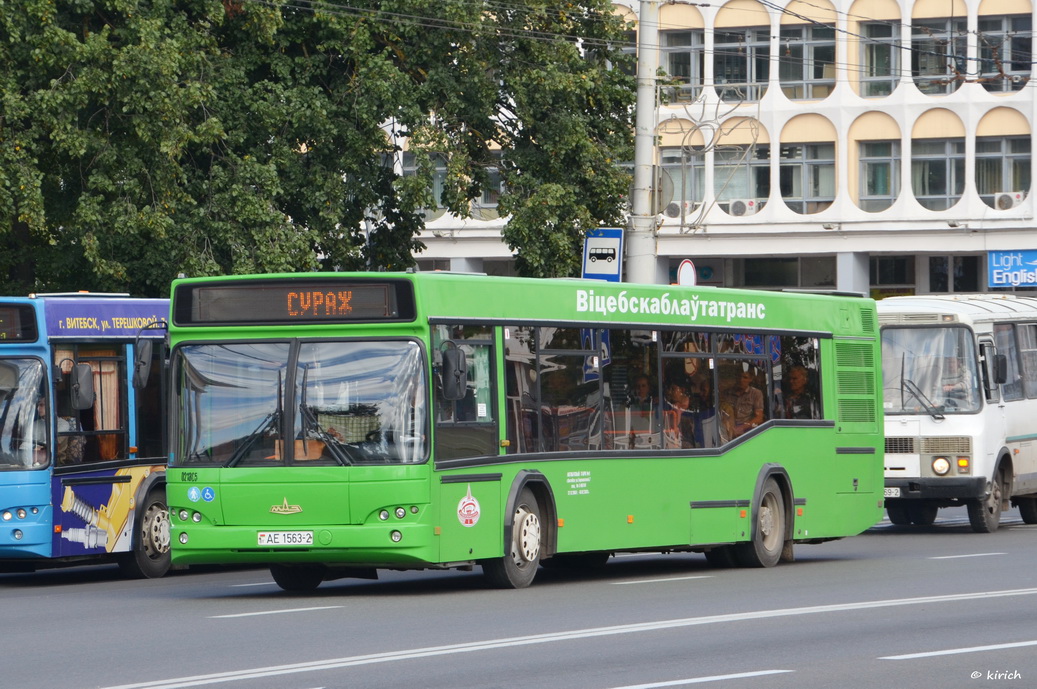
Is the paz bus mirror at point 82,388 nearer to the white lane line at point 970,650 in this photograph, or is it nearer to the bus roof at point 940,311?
the white lane line at point 970,650

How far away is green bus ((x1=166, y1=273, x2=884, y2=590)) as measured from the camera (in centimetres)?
1397

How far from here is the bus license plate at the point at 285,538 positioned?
1396cm

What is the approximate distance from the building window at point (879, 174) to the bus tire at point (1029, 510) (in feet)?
75.3

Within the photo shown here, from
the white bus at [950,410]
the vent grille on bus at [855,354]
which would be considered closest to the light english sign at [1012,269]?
the white bus at [950,410]

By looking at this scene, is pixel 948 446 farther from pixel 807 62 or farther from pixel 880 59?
pixel 807 62

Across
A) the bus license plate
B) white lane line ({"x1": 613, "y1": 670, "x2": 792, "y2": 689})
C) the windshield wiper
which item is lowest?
white lane line ({"x1": 613, "y1": 670, "x2": 792, "y2": 689})

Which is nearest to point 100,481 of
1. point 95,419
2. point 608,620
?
point 95,419

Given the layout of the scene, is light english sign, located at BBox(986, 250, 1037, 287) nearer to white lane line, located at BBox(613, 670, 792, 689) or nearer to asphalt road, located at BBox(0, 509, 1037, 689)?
asphalt road, located at BBox(0, 509, 1037, 689)

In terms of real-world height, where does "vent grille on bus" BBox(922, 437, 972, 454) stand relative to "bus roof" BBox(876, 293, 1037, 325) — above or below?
below

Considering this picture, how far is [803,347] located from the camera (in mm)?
18484

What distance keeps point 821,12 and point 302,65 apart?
2405cm

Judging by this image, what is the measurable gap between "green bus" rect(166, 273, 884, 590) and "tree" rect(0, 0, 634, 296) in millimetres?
8935

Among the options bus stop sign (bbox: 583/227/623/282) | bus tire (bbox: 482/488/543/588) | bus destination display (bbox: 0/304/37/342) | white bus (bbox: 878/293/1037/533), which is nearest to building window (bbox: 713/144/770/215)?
white bus (bbox: 878/293/1037/533)

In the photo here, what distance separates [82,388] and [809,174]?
3450 centimetres
